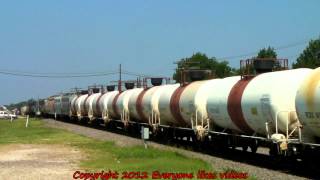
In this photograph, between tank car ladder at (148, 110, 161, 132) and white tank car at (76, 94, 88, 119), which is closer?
tank car ladder at (148, 110, 161, 132)

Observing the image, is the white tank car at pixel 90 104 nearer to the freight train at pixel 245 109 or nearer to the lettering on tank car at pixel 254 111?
the freight train at pixel 245 109

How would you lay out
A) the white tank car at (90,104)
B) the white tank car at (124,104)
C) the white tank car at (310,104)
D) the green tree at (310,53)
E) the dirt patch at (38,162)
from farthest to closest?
the green tree at (310,53) → the white tank car at (90,104) → the white tank car at (124,104) → the dirt patch at (38,162) → the white tank car at (310,104)

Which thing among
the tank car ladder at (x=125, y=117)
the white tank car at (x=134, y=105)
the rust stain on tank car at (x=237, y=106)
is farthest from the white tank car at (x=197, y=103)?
the tank car ladder at (x=125, y=117)

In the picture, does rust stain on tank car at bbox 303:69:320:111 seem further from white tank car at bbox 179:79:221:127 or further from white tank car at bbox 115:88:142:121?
white tank car at bbox 115:88:142:121

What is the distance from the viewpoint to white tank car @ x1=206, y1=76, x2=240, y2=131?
22.3 metres

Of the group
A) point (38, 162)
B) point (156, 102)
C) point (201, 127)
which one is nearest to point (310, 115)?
point (201, 127)

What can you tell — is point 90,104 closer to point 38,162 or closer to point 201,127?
point 201,127

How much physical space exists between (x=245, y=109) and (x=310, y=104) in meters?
4.34

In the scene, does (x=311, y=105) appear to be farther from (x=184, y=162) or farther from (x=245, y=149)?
(x=245, y=149)

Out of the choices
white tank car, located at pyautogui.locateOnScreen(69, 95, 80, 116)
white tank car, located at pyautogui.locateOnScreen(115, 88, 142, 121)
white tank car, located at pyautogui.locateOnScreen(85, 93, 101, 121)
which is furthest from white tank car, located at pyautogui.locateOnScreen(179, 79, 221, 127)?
white tank car, located at pyautogui.locateOnScreen(69, 95, 80, 116)

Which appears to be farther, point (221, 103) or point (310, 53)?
point (310, 53)

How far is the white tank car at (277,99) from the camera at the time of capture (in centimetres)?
1775

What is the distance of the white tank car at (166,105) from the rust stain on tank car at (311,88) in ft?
46.0

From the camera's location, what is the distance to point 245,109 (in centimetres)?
2008
